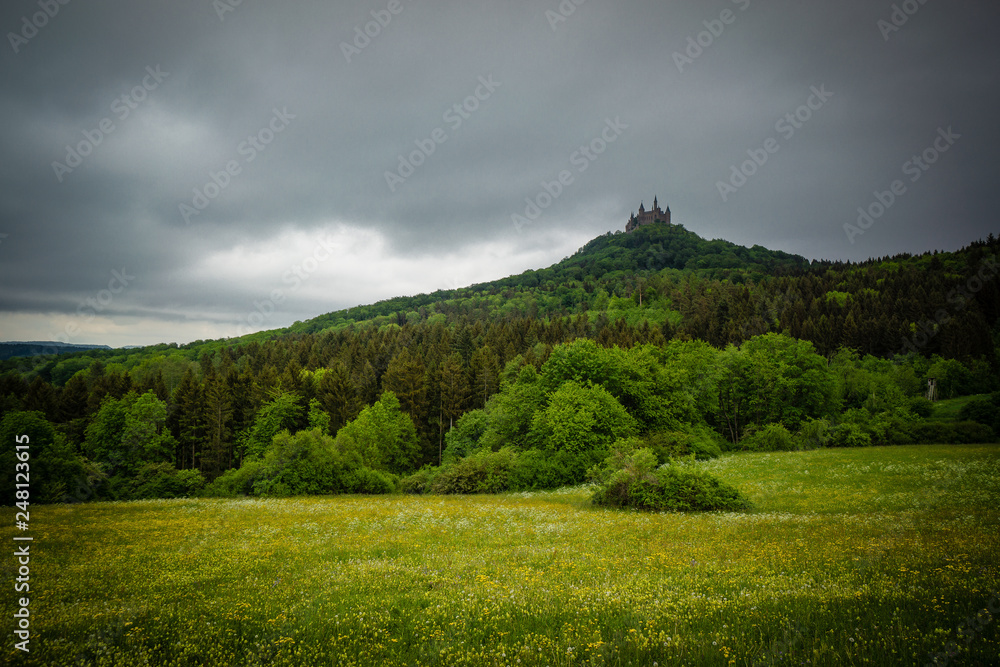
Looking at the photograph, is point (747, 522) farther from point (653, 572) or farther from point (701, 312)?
point (701, 312)

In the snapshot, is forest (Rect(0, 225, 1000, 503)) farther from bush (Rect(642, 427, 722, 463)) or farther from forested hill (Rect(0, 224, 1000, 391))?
forested hill (Rect(0, 224, 1000, 391))

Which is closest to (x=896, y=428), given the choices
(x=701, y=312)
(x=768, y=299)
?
(x=701, y=312)

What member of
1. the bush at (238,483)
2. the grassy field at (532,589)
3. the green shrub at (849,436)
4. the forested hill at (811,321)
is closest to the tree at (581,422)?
the grassy field at (532,589)

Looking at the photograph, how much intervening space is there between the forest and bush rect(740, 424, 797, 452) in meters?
0.17

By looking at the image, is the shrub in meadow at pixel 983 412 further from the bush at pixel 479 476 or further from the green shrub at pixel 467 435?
the green shrub at pixel 467 435

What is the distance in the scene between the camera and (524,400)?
51.1m

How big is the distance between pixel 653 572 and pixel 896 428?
5285 cm

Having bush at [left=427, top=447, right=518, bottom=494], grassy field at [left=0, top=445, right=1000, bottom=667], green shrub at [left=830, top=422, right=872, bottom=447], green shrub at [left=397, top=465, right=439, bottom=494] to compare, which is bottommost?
green shrub at [left=397, top=465, right=439, bottom=494]

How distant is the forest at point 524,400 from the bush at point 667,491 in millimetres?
1726

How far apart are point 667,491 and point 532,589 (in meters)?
16.3

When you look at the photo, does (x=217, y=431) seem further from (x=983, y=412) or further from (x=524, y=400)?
(x=983, y=412)

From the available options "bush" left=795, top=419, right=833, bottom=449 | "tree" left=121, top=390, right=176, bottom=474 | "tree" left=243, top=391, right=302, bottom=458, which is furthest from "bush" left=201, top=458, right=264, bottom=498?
"bush" left=795, top=419, right=833, bottom=449

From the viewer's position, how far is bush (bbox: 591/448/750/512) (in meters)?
22.8

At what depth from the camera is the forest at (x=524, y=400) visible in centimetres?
4256
